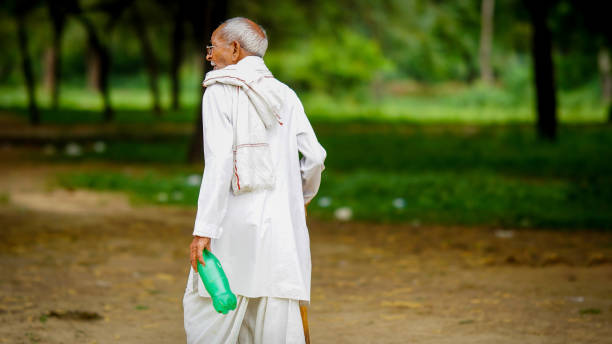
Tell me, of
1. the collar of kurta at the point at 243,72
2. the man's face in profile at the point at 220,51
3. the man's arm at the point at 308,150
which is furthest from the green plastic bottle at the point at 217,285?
the man's face in profile at the point at 220,51

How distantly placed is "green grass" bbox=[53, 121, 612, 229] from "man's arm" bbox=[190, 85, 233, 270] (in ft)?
22.0

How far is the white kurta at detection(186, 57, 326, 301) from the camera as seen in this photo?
3699mm

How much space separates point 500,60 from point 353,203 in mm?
51220

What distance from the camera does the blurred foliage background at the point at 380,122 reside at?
11109 millimetres

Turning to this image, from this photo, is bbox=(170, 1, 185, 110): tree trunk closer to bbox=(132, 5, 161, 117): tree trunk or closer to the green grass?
bbox=(132, 5, 161, 117): tree trunk

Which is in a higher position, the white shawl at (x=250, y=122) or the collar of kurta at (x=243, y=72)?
the collar of kurta at (x=243, y=72)

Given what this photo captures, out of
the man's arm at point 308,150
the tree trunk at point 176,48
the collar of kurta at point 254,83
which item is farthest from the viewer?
the tree trunk at point 176,48

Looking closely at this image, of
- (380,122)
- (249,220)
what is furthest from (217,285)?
(380,122)

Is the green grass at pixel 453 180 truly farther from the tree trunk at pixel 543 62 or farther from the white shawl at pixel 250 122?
the white shawl at pixel 250 122

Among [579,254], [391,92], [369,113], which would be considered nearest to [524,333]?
[579,254]

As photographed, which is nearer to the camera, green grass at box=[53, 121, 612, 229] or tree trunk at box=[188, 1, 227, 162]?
green grass at box=[53, 121, 612, 229]

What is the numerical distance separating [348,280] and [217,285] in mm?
3406

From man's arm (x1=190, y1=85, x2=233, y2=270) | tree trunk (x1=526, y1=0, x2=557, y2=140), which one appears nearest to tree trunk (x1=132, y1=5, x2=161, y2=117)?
tree trunk (x1=526, y1=0, x2=557, y2=140)

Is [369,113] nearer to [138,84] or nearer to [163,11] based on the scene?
[163,11]
